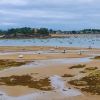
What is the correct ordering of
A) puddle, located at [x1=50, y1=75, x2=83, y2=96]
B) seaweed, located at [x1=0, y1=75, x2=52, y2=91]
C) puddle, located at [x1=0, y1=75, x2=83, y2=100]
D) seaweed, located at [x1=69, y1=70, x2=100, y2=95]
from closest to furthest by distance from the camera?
puddle, located at [x1=0, y1=75, x2=83, y2=100]
puddle, located at [x1=50, y1=75, x2=83, y2=96]
seaweed, located at [x1=69, y1=70, x2=100, y2=95]
seaweed, located at [x1=0, y1=75, x2=52, y2=91]

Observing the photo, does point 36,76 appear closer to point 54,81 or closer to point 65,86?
point 54,81

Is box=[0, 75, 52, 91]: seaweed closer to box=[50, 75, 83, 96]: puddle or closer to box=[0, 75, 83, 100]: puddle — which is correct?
box=[50, 75, 83, 96]: puddle

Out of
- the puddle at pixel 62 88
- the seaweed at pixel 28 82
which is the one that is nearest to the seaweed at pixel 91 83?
the puddle at pixel 62 88

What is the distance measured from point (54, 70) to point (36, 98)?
14.8 metres

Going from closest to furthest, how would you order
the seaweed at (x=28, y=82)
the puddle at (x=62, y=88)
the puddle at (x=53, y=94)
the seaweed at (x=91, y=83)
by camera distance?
the puddle at (x=53, y=94)
the puddle at (x=62, y=88)
the seaweed at (x=91, y=83)
the seaweed at (x=28, y=82)

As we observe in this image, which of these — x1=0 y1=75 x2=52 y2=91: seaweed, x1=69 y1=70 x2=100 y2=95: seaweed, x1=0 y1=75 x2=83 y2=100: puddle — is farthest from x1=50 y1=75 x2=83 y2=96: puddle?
x1=69 y1=70 x2=100 y2=95: seaweed

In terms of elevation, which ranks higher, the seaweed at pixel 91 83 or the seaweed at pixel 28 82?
the seaweed at pixel 91 83

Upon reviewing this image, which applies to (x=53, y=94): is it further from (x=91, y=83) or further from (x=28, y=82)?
(x=28, y=82)

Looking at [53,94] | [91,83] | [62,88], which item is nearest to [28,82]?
[62,88]

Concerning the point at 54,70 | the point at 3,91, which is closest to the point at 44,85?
the point at 3,91

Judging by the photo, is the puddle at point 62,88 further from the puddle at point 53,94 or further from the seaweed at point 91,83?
the seaweed at point 91,83

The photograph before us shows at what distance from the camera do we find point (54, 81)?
28312 millimetres

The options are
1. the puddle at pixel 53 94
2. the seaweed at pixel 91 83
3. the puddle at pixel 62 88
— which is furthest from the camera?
the seaweed at pixel 91 83

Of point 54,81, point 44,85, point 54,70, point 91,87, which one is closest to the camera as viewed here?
point 91,87
